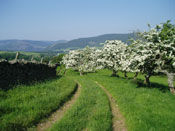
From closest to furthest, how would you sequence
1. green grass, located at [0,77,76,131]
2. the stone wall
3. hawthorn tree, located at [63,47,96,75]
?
green grass, located at [0,77,76,131], the stone wall, hawthorn tree, located at [63,47,96,75]

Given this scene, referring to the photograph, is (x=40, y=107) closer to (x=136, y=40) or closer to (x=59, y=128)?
(x=59, y=128)

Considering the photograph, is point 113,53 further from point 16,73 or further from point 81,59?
point 81,59

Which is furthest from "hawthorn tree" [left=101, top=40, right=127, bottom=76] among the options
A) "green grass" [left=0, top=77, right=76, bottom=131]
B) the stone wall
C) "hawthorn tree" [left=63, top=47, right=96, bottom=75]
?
"green grass" [left=0, top=77, right=76, bottom=131]

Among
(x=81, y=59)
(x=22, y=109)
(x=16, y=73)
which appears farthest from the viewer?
(x=81, y=59)

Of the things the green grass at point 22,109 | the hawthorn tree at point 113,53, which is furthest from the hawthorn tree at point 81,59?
the green grass at point 22,109

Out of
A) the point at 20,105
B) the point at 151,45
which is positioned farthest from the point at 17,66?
the point at 151,45

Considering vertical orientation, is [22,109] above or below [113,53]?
below

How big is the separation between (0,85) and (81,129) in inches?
356

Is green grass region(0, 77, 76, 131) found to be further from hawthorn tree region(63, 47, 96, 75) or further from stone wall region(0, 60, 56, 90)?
hawthorn tree region(63, 47, 96, 75)

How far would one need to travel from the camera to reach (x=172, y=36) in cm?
1708

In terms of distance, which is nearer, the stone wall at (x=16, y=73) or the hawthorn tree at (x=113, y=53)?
the stone wall at (x=16, y=73)

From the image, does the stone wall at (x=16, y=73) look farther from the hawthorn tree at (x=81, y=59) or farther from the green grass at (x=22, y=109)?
the hawthorn tree at (x=81, y=59)

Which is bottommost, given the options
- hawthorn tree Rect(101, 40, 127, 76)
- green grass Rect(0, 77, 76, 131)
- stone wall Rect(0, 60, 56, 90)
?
green grass Rect(0, 77, 76, 131)

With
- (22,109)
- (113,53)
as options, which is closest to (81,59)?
(113,53)
